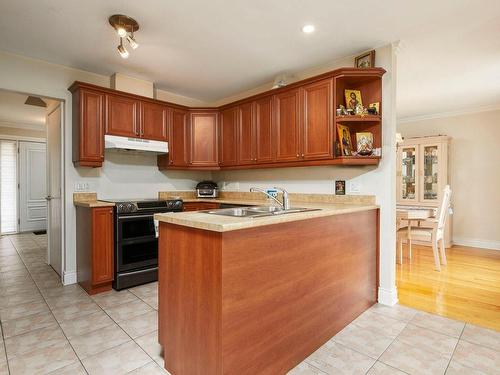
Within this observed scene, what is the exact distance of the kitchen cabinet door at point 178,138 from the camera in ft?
12.8

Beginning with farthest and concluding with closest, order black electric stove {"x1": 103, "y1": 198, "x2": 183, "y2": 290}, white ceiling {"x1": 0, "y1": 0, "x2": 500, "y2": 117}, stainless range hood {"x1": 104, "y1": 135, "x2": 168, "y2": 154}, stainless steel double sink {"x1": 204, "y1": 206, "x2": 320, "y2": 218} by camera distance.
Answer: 1. stainless range hood {"x1": 104, "y1": 135, "x2": 168, "y2": 154}
2. black electric stove {"x1": 103, "y1": 198, "x2": 183, "y2": 290}
3. white ceiling {"x1": 0, "y1": 0, "x2": 500, "y2": 117}
4. stainless steel double sink {"x1": 204, "y1": 206, "x2": 320, "y2": 218}

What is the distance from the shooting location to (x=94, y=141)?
3174 millimetres

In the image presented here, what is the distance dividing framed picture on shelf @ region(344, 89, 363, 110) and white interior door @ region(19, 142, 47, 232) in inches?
267

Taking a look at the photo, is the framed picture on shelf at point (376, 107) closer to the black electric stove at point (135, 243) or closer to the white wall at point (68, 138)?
the black electric stove at point (135, 243)

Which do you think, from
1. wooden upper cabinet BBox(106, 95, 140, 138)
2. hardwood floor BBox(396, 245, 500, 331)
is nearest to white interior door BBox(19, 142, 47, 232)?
wooden upper cabinet BBox(106, 95, 140, 138)

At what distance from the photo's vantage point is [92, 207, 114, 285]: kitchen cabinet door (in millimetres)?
2895

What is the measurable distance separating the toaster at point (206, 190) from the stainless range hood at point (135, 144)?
33.0 inches

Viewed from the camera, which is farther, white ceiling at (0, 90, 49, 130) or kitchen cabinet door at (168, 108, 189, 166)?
white ceiling at (0, 90, 49, 130)

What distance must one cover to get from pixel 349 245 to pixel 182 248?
1.41 m

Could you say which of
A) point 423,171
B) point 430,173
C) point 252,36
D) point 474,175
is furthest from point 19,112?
point 474,175

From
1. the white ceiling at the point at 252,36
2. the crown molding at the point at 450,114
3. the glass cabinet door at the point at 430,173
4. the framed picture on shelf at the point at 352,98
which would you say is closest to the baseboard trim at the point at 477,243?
the glass cabinet door at the point at 430,173

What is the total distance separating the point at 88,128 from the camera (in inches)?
123

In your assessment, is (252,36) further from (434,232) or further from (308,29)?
(434,232)

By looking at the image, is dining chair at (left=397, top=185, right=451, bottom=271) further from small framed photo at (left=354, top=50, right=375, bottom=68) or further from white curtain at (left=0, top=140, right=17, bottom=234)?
white curtain at (left=0, top=140, right=17, bottom=234)
